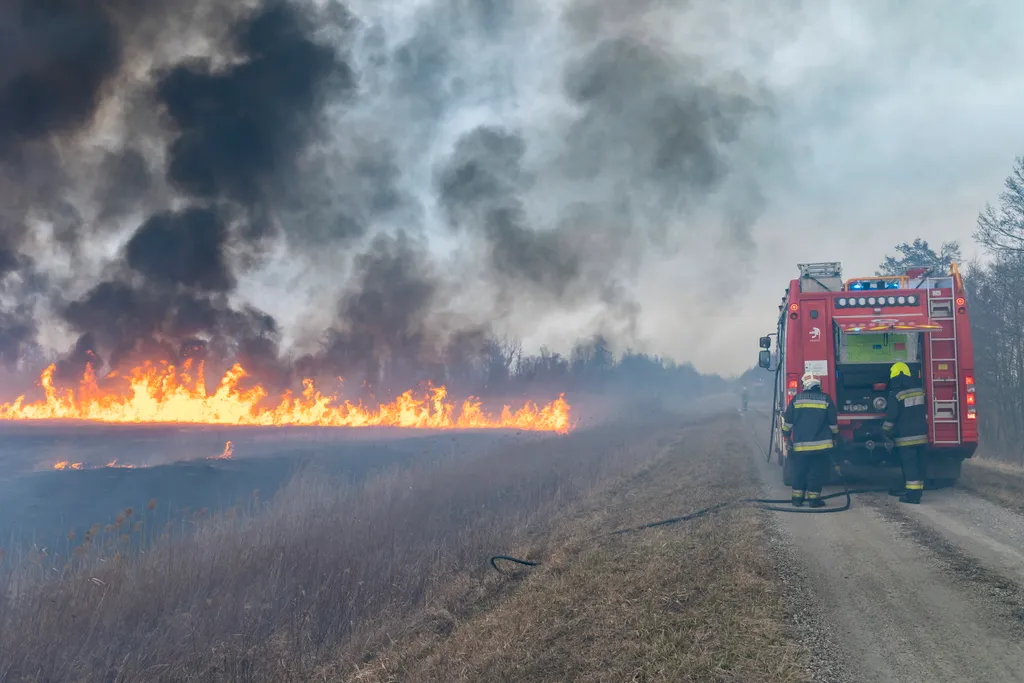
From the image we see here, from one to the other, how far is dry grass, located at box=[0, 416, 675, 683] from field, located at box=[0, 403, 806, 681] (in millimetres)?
29

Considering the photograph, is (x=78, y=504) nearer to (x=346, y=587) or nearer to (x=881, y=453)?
(x=346, y=587)

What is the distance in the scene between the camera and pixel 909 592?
19.8 feet

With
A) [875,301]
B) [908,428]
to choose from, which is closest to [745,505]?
[908,428]

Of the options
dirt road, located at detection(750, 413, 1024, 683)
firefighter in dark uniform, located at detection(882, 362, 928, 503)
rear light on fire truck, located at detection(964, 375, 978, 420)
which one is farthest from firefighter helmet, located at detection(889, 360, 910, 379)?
Answer: dirt road, located at detection(750, 413, 1024, 683)

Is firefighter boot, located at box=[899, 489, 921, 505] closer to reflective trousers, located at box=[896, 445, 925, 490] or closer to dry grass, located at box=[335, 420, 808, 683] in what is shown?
reflective trousers, located at box=[896, 445, 925, 490]

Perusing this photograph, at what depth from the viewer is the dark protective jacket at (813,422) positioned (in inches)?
422

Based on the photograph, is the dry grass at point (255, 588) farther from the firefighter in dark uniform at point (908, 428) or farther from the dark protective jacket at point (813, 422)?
the firefighter in dark uniform at point (908, 428)

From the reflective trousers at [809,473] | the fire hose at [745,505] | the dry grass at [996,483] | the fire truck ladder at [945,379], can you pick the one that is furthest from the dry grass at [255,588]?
the dry grass at [996,483]

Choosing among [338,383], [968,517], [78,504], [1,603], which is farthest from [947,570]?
[338,383]

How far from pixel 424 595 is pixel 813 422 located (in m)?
6.80

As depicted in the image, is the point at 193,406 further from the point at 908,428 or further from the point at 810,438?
the point at 908,428

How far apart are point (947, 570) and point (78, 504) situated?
18.8 meters

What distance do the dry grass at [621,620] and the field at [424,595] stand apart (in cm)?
2

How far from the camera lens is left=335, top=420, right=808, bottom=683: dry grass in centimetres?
482
